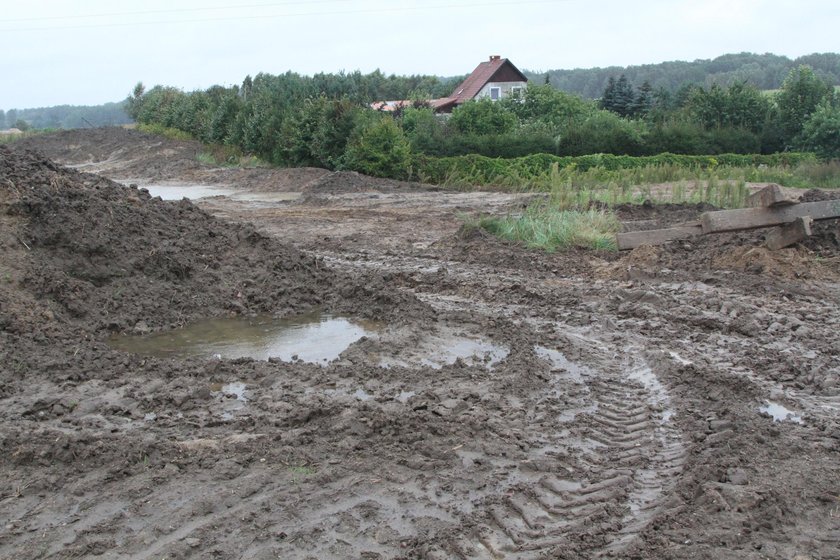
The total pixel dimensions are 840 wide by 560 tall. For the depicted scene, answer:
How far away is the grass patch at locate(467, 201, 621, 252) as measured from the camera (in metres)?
12.4

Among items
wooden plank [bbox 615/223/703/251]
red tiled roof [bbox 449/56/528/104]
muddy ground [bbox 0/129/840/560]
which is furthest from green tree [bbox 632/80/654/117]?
muddy ground [bbox 0/129/840/560]

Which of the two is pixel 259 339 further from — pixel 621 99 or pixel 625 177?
pixel 621 99

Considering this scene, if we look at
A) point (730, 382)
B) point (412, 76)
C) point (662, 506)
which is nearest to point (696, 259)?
point (730, 382)

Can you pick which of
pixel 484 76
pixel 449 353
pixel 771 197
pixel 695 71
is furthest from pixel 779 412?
pixel 695 71

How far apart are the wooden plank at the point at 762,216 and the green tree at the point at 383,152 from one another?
1616cm

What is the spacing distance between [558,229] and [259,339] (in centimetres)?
562

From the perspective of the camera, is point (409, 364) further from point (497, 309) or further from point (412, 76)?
point (412, 76)

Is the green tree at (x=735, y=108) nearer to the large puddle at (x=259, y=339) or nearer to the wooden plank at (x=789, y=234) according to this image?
the wooden plank at (x=789, y=234)

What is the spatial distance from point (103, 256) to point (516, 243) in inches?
238

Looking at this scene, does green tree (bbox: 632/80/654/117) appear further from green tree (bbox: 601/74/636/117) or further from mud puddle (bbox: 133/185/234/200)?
mud puddle (bbox: 133/185/234/200)

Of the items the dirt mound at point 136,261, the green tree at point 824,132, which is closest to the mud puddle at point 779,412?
the dirt mound at point 136,261

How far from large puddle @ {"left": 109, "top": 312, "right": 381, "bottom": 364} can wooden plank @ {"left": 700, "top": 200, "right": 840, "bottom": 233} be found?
429cm

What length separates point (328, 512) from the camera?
4418 mm

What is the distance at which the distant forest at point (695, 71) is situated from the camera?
106094 mm
